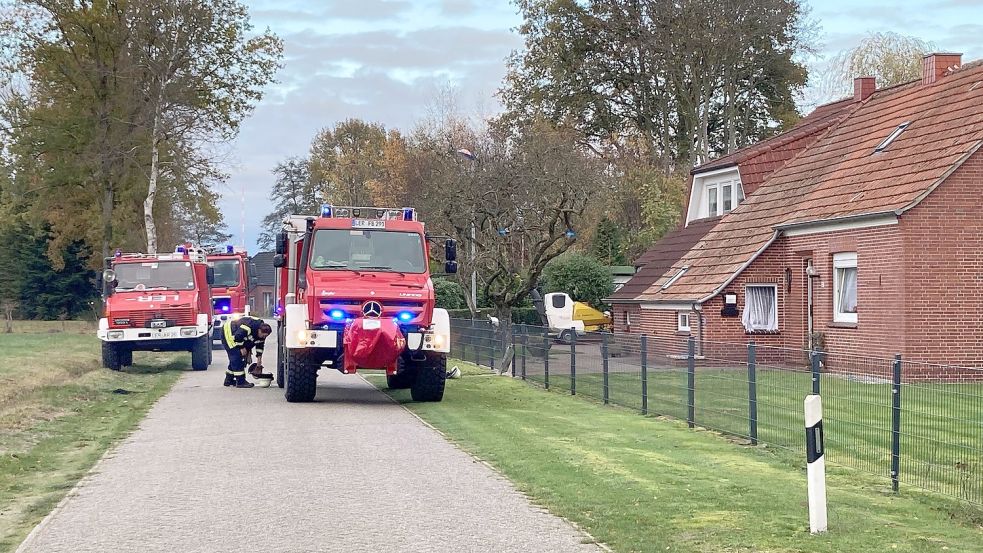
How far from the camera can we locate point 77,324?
2283 inches

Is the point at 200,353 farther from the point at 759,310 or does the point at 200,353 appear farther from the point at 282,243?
the point at 759,310

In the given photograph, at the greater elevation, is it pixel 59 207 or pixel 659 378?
pixel 59 207

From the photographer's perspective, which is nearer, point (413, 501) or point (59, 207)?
point (413, 501)

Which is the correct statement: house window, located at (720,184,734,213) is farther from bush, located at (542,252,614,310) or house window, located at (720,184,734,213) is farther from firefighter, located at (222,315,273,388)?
firefighter, located at (222,315,273,388)

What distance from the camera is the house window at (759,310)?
30438 mm

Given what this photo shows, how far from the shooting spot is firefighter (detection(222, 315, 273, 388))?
22.3m

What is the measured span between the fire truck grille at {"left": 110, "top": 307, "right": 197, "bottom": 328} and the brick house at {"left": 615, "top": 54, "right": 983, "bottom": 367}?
41.6ft

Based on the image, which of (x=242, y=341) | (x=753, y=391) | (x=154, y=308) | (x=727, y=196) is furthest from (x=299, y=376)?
(x=727, y=196)

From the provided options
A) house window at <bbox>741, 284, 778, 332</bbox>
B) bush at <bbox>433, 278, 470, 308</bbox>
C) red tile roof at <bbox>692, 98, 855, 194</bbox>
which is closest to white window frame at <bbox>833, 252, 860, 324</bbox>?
house window at <bbox>741, 284, 778, 332</bbox>

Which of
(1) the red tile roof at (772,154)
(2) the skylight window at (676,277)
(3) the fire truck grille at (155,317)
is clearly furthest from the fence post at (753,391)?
(1) the red tile roof at (772,154)

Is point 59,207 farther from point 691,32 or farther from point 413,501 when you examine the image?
point 413,501

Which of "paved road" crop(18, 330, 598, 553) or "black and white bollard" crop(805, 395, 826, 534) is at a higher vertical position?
"black and white bollard" crop(805, 395, 826, 534)

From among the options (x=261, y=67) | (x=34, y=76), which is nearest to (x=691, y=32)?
(x=261, y=67)

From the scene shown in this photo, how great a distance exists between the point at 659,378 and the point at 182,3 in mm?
37152
